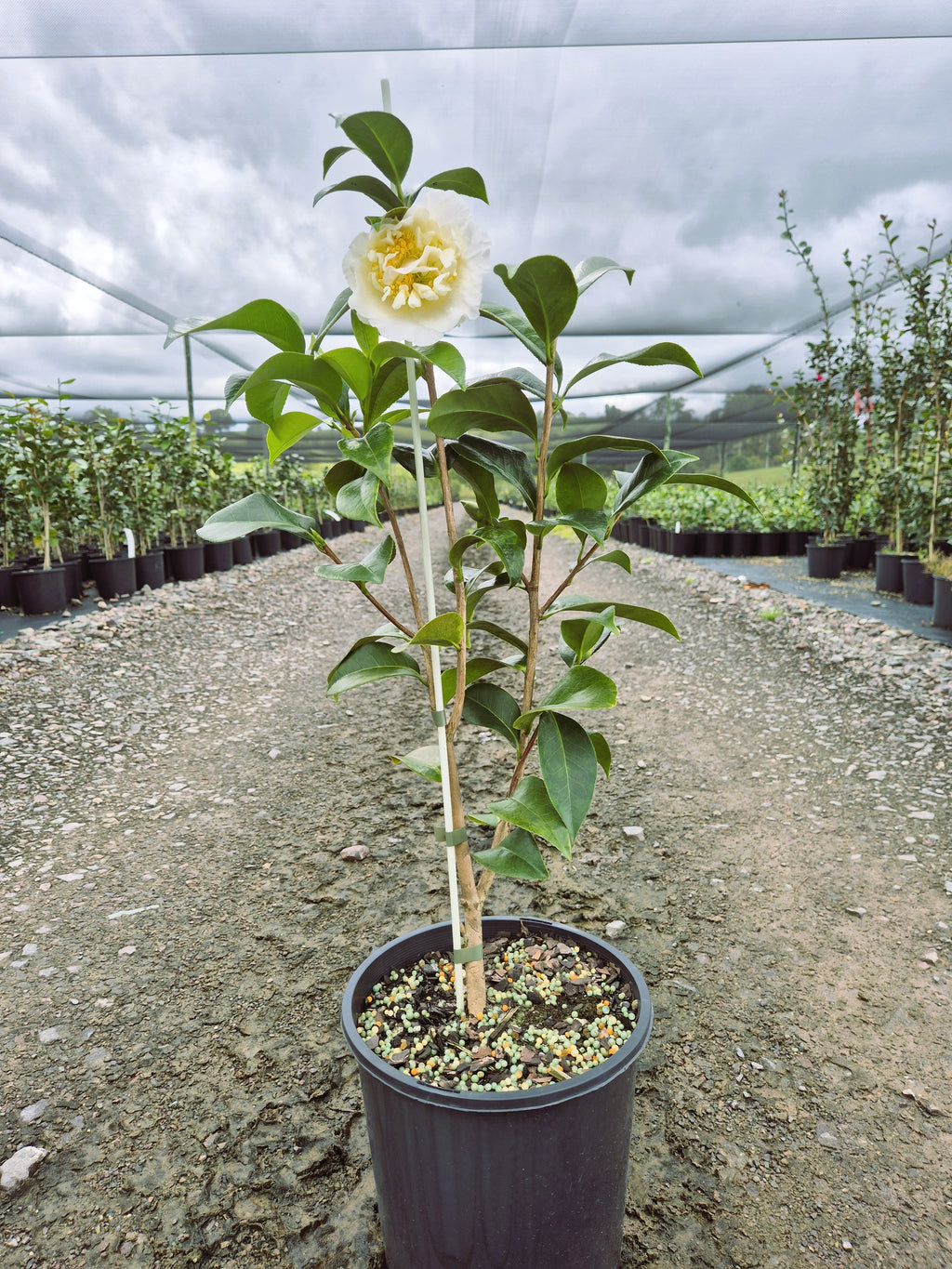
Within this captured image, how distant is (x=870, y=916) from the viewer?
1.64 meters

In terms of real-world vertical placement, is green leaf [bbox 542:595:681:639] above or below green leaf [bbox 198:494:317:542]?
below

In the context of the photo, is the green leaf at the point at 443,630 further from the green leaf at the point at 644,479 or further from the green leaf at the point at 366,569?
the green leaf at the point at 644,479

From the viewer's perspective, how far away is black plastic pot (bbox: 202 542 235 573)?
6477 millimetres

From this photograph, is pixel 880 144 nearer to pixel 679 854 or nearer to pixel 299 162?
pixel 299 162

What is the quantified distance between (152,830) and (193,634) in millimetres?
2179

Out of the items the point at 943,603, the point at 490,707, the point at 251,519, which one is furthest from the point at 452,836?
the point at 943,603

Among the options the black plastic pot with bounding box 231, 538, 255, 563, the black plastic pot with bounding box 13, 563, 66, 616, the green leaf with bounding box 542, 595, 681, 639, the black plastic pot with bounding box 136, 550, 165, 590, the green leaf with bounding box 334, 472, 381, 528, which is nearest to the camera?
the green leaf with bounding box 334, 472, 381, 528


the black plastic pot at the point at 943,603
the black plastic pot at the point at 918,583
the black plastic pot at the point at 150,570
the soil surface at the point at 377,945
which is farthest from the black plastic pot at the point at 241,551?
the black plastic pot at the point at 943,603

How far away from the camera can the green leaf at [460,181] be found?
0.67 metres

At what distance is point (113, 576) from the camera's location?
15.6 ft

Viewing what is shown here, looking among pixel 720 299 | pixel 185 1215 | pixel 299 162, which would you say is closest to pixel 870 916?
pixel 185 1215

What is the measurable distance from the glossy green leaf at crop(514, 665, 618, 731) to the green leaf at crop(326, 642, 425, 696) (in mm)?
154

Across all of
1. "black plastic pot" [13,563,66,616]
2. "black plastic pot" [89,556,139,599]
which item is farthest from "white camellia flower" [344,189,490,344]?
"black plastic pot" [89,556,139,599]

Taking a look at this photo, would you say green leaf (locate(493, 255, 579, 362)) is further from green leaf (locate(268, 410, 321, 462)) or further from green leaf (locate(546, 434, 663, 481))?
green leaf (locate(268, 410, 321, 462))
